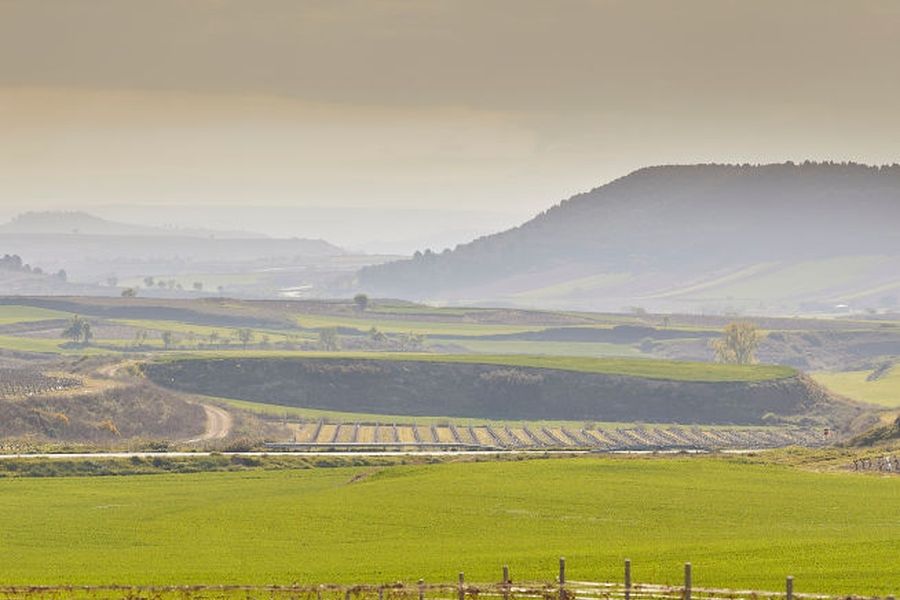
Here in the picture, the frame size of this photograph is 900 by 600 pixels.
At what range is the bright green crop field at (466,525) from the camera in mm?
50844

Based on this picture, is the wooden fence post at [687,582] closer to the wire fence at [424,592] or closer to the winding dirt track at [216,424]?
the wire fence at [424,592]

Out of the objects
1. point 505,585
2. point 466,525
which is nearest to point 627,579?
point 505,585

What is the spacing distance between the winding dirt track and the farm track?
6037mm

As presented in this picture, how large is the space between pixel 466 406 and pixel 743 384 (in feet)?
100

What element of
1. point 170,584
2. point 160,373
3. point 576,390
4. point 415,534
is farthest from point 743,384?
point 170,584

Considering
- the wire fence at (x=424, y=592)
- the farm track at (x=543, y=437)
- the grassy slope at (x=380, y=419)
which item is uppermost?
the wire fence at (x=424, y=592)

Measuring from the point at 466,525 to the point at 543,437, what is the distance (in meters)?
82.4

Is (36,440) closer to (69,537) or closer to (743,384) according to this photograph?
(69,537)

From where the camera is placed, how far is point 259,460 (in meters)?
102

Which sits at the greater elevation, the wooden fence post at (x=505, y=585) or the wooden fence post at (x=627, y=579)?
the wooden fence post at (x=627, y=579)

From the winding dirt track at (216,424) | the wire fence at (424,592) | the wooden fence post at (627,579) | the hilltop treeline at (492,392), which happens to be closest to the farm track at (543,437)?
the winding dirt track at (216,424)

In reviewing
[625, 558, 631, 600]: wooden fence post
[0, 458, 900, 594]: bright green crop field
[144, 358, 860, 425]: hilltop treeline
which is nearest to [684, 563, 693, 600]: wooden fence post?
[625, 558, 631, 600]: wooden fence post

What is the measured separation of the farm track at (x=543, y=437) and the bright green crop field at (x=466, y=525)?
38.8 metres

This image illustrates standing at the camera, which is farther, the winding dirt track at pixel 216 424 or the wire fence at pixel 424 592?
the winding dirt track at pixel 216 424
